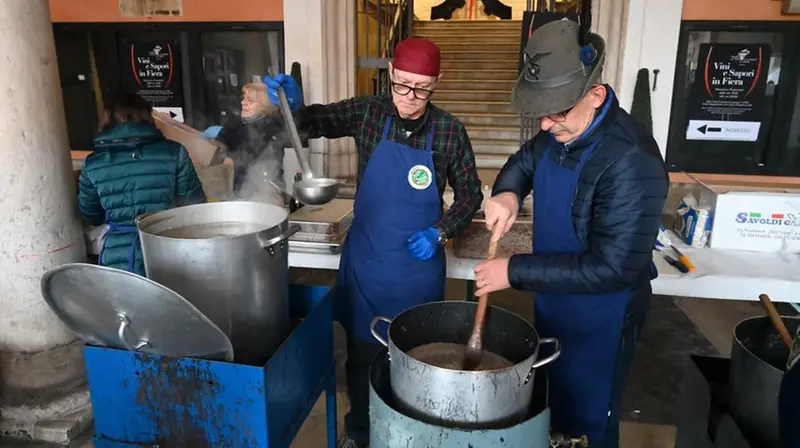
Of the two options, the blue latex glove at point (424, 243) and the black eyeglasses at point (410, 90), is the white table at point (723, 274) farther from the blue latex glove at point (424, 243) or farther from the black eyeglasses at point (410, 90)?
the black eyeglasses at point (410, 90)

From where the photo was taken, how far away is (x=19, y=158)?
2484mm

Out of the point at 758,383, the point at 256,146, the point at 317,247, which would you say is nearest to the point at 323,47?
the point at 256,146

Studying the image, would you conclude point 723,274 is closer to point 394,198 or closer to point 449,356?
point 394,198

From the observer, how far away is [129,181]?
2.42 m

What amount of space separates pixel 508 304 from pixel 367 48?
399 centimetres

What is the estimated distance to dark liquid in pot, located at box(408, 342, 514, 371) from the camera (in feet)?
4.99

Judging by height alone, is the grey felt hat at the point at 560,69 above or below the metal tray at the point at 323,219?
above

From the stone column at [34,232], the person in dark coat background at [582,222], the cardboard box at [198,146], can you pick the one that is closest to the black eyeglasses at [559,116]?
the person in dark coat background at [582,222]

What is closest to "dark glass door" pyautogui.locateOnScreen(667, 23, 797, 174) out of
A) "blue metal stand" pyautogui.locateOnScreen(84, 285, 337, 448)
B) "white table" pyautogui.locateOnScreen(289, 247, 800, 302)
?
"white table" pyautogui.locateOnScreen(289, 247, 800, 302)

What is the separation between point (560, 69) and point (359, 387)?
1.54m

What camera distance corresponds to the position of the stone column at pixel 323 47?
5805mm

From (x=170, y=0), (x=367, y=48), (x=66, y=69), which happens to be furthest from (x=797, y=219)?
(x=66, y=69)

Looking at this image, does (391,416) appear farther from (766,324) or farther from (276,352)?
(766,324)

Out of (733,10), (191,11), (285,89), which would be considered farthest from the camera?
(191,11)
